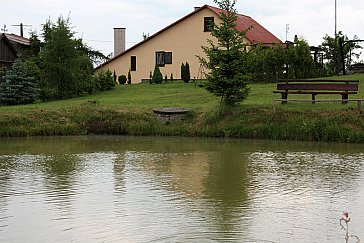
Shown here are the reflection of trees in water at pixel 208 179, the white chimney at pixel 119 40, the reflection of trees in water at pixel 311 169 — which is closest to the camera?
the reflection of trees in water at pixel 208 179

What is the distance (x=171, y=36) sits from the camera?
46.0m

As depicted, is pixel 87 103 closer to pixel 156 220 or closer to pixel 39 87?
pixel 39 87

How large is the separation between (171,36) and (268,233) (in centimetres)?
3776

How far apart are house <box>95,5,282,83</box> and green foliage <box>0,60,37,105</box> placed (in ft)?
46.1

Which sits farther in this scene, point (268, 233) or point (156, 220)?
point (156, 220)

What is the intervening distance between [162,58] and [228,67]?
22.7 meters

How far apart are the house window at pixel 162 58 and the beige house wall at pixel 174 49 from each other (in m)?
0.20

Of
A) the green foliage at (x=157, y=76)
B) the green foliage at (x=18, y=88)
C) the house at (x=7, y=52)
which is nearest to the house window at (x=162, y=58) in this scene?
the green foliage at (x=157, y=76)

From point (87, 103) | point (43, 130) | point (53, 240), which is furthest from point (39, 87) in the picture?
point (53, 240)

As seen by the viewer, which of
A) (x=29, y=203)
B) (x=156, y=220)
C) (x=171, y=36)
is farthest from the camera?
(x=171, y=36)

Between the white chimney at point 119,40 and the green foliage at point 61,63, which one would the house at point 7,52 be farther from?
the green foliage at point 61,63

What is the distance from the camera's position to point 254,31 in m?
47.3

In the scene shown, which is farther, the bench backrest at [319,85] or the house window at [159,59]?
the house window at [159,59]

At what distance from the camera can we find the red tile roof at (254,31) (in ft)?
145
